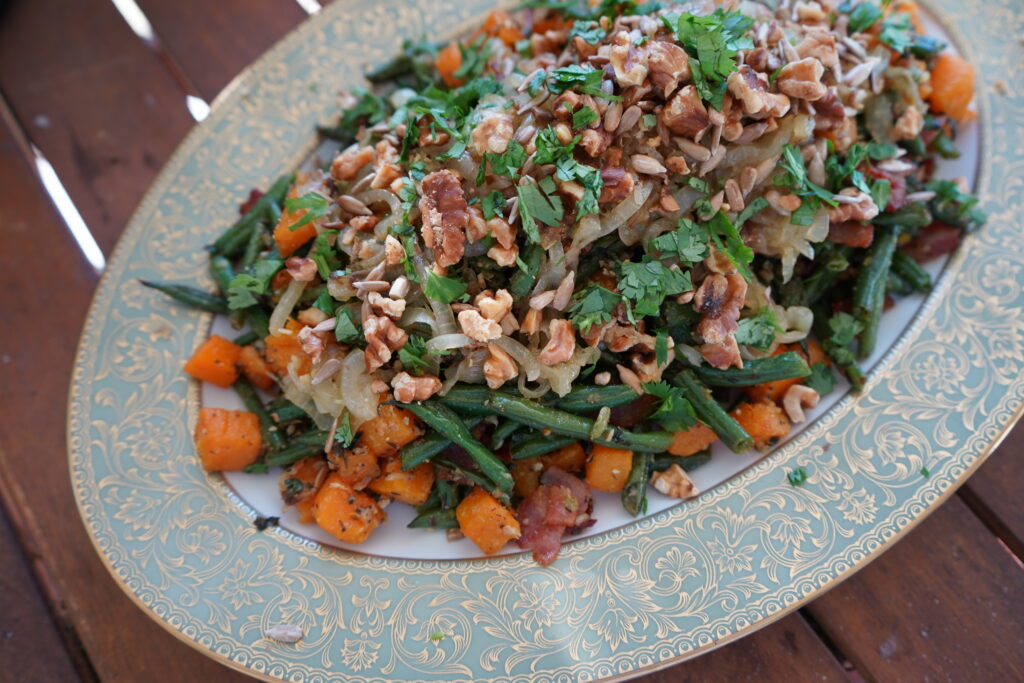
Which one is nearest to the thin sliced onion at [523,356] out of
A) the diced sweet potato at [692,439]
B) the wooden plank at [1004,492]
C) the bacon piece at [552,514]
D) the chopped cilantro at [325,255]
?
the bacon piece at [552,514]

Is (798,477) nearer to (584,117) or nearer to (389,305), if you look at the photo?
(584,117)

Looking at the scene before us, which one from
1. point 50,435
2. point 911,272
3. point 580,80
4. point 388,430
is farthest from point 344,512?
point 911,272

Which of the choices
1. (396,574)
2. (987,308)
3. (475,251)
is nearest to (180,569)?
(396,574)

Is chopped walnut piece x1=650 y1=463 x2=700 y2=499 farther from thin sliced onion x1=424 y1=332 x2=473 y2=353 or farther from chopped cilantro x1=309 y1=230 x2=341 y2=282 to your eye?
chopped cilantro x1=309 y1=230 x2=341 y2=282

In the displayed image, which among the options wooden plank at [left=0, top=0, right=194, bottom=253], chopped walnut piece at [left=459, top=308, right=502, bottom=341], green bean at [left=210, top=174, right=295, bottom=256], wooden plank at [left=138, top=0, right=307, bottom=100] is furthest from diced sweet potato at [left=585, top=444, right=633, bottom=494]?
wooden plank at [left=138, top=0, right=307, bottom=100]

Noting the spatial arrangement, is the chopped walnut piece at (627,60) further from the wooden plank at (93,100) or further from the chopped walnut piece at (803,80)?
the wooden plank at (93,100)
